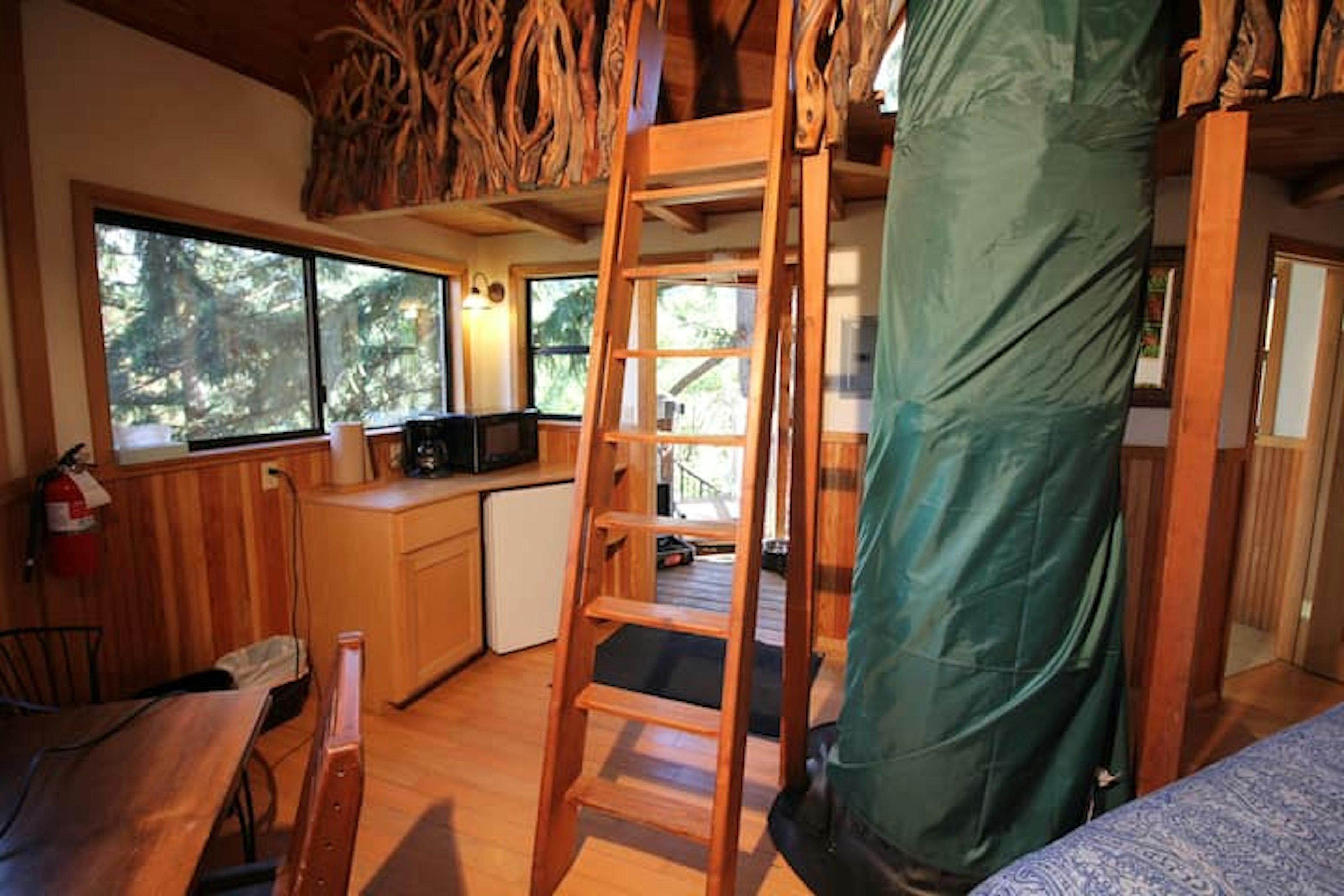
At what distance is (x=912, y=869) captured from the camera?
5.33 feet

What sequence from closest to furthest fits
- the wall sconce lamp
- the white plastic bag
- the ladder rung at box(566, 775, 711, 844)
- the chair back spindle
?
the chair back spindle, the ladder rung at box(566, 775, 711, 844), the white plastic bag, the wall sconce lamp

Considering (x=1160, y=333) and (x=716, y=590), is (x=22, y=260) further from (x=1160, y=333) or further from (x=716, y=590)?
(x=1160, y=333)

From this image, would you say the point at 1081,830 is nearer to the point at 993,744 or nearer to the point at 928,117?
the point at 993,744

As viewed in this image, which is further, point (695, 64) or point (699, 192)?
point (695, 64)

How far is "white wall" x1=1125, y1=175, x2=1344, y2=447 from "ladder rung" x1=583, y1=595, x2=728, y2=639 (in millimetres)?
2211

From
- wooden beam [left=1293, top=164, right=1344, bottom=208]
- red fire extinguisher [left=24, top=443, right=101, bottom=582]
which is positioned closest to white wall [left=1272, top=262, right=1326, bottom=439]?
wooden beam [left=1293, top=164, right=1344, bottom=208]

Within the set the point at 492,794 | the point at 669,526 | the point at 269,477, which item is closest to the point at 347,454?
the point at 269,477

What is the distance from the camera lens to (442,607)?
285 centimetres

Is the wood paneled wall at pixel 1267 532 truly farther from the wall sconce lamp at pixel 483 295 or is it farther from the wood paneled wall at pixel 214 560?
the wall sconce lamp at pixel 483 295

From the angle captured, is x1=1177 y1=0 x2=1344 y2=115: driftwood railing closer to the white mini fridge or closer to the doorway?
the doorway

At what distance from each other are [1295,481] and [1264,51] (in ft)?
10.5

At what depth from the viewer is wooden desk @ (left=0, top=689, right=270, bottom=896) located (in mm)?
915

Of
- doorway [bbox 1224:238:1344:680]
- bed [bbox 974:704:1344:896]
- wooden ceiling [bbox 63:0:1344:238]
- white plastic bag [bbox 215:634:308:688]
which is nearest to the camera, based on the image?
bed [bbox 974:704:1344:896]

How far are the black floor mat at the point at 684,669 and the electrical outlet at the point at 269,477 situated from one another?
1733 mm
